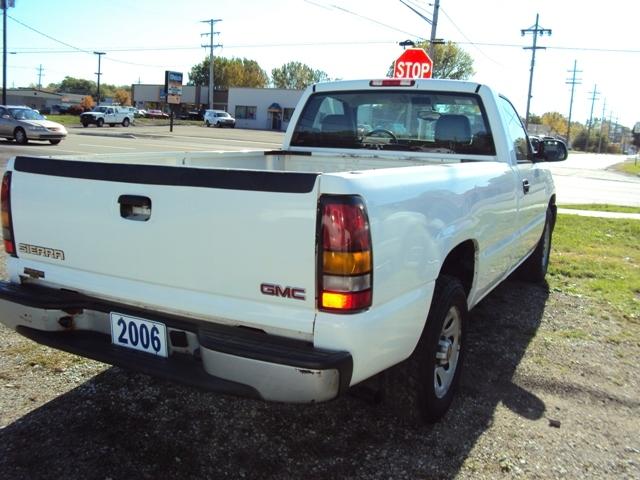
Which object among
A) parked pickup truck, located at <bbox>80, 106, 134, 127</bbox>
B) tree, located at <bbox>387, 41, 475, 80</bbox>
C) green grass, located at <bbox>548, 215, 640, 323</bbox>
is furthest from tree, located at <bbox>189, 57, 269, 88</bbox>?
green grass, located at <bbox>548, 215, 640, 323</bbox>

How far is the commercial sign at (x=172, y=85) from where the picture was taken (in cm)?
3988

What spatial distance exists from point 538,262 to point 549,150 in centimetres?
145

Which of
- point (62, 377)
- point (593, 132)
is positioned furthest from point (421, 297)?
point (593, 132)

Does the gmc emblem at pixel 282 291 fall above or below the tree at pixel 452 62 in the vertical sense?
below

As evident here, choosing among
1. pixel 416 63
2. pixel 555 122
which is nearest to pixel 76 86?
pixel 555 122

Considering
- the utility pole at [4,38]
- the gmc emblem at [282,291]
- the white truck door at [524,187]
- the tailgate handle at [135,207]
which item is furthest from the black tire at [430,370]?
the utility pole at [4,38]

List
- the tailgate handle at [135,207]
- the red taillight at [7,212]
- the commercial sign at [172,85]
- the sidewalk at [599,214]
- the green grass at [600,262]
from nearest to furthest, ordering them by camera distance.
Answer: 1. the tailgate handle at [135,207]
2. the red taillight at [7,212]
3. the green grass at [600,262]
4. the sidewalk at [599,214]
5. the commercial sign at [172,85]

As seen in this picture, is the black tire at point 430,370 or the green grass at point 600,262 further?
the green grass at point 600,262

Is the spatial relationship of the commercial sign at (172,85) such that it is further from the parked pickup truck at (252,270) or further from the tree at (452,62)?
the parked pickup truck at (252,270)

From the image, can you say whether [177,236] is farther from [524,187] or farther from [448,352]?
[524,187]

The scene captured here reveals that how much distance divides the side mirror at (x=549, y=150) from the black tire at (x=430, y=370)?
258cm

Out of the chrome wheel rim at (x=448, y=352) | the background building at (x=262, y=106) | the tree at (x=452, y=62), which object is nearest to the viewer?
the chrome wheel rim at (x=448, y=352)

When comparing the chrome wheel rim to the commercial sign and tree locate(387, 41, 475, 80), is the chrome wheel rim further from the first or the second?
tree locate(387, 41, 475, 80)

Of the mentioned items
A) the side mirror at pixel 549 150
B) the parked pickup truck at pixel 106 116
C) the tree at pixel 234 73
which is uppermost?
the tree at pixel 234 73
